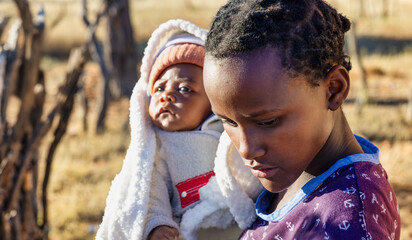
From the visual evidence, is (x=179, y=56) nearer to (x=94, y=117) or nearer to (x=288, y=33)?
(x=288, y=33)

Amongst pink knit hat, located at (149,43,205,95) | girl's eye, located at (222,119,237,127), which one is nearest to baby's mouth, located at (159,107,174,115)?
pink knit hat, located at (149,43,205,95)

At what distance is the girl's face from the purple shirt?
0.25ft

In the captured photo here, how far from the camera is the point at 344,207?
52.1 inches

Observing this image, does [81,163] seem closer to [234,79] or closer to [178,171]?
[178,171]

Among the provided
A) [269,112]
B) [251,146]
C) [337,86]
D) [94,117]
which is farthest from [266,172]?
[94,117]

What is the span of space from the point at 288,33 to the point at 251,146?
31cm

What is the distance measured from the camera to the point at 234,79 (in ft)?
4.41

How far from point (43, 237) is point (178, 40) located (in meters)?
2.31

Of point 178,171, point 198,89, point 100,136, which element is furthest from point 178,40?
point 100,136

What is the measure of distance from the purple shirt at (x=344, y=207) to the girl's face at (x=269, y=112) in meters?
0.08

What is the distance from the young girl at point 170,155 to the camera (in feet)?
6.31

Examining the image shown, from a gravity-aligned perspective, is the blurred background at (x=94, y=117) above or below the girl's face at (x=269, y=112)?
below

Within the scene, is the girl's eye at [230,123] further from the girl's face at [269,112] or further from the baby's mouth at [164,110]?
the baby's mouth at [164,110]

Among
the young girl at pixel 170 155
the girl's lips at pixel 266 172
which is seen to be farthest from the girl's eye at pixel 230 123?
the young girl at pixel 170 155
